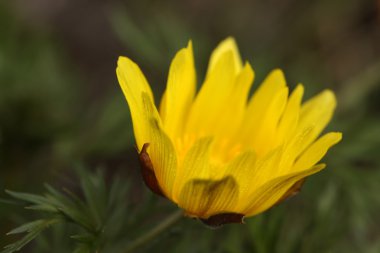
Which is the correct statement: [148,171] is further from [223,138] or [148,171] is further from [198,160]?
[223,138]

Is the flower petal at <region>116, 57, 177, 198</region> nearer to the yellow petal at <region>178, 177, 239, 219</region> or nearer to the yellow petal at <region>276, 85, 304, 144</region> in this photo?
the yellow petal at <region>178, 177, 239, 219</region>

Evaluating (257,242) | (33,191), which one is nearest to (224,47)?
(257,242)

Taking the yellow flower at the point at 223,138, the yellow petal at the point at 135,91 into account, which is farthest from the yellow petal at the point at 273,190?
the yellow petal at the point at 135,91

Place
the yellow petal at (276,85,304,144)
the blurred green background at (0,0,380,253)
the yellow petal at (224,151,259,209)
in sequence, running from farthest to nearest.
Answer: the blurred green background at (0,0,380,253) → the yellow petal at (276,85,304,144) → the yellow petal at (224,151,259,209)

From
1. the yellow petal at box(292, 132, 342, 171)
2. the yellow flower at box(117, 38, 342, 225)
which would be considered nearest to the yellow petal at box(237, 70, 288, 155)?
the yellow flower at box(117, 38, 342, 225)

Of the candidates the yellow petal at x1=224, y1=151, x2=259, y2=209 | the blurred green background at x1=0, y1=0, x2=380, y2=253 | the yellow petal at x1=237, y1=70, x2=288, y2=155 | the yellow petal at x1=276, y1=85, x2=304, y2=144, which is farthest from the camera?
the blurred green background at x1=0, y1=0, x2=380, y2=253

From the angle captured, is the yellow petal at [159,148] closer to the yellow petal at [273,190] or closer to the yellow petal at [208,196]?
the yellow petal at [208,196]
